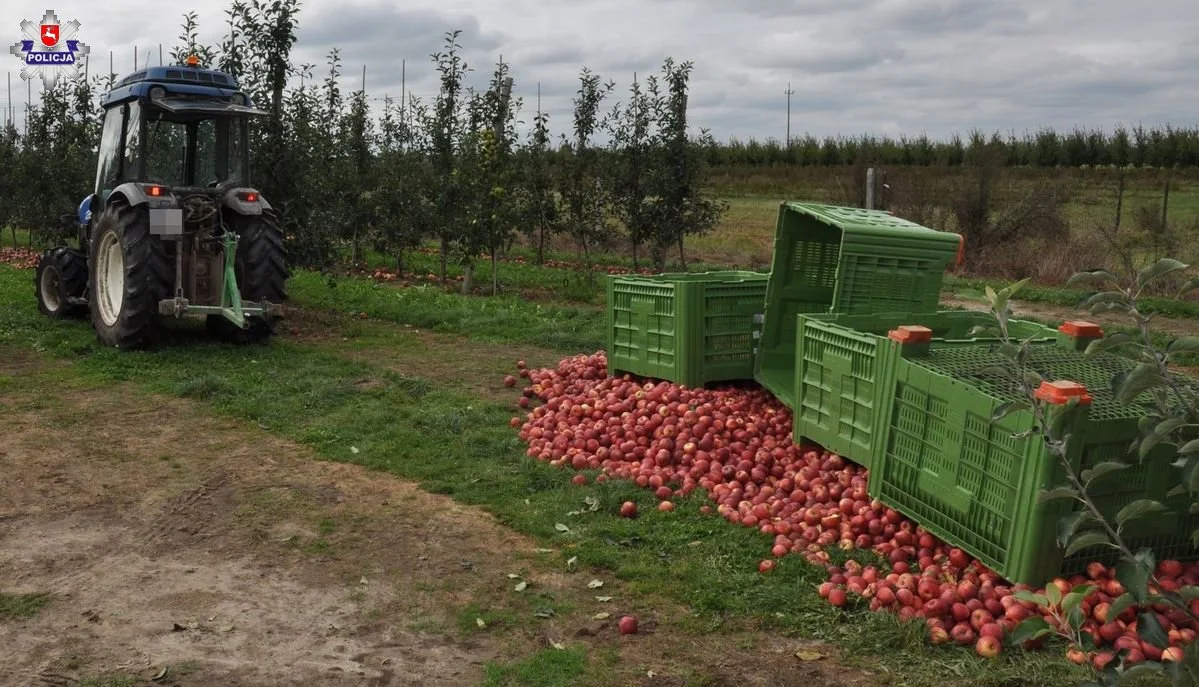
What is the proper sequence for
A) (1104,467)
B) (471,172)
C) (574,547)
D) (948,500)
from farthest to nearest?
(471,172), (574,547), (948,500), (1104,467)

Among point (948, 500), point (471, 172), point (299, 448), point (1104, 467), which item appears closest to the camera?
point (1104, 467)

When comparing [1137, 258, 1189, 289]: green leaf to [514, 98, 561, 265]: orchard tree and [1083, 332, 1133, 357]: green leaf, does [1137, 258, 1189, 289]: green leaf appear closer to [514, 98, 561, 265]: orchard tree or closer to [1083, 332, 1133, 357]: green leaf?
[1083, 332, 1133, 357]: green leaf

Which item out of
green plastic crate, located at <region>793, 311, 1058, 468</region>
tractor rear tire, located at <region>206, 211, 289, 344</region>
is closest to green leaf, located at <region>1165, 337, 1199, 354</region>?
green plastic crate, located at <region>793, 311, 1058, 468</region>

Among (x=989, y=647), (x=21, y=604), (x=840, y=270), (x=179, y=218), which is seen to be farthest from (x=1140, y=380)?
(x=179, y=218)

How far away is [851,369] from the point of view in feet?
18.6

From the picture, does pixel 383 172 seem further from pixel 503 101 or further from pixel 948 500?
pixel 948 500

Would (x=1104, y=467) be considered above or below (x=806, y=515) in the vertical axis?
above

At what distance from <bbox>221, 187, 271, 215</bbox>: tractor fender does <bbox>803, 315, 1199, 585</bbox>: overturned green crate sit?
7015mm

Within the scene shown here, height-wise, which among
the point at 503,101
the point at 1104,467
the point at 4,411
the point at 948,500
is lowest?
the point at 4,411

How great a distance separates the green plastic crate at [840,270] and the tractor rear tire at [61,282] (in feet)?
27.0

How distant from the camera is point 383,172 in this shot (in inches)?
726

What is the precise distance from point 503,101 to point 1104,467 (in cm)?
1439

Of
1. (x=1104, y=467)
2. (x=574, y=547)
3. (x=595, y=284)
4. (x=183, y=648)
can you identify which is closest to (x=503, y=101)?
(x=595, y=284)

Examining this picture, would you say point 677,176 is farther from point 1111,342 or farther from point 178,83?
point 1111,342
